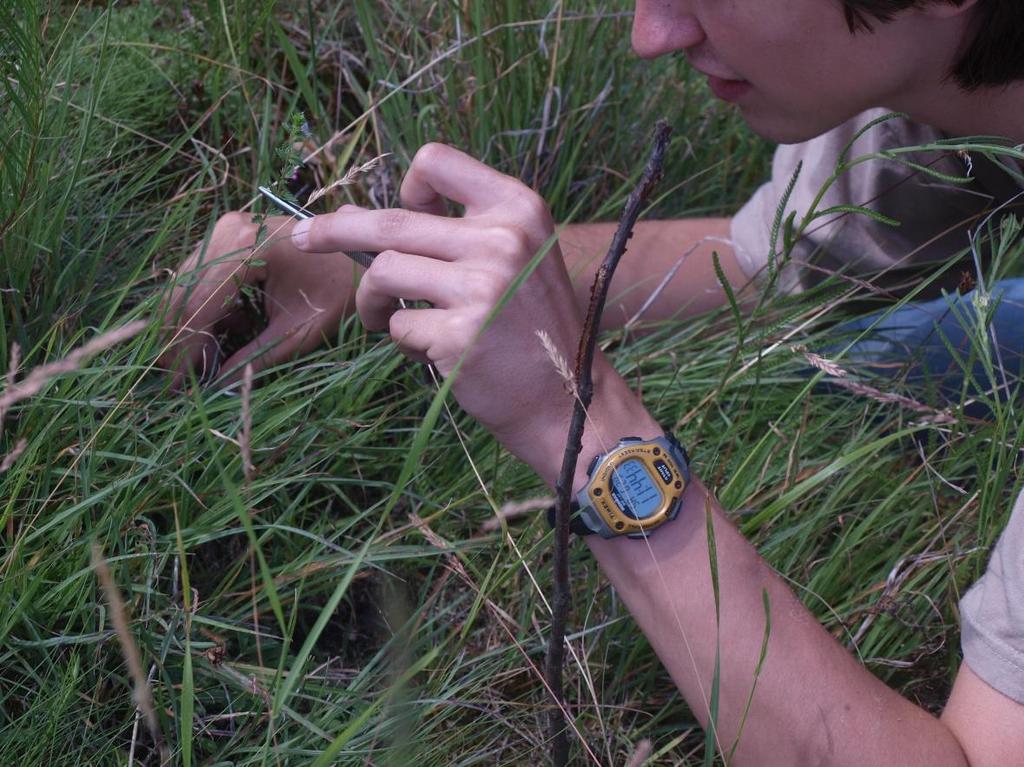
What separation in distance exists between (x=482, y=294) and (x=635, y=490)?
28 centimetres

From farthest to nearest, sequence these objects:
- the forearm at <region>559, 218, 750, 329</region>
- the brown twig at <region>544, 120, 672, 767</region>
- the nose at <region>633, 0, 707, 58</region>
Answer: the forearm at <region>559, 218, 750, 329</region> < the nose at <region>633, 0, 707, 58</region> < the brown twig at <region>544, 120, 672, 767</region>

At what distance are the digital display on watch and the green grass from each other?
0.13 meters

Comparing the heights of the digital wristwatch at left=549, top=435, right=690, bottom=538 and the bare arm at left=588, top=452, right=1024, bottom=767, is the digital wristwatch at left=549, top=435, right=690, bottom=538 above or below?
above

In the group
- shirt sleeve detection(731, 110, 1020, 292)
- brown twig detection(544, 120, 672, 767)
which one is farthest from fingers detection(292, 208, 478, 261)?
Result: shirt sleeve detection(731, 110, 1020, 292)

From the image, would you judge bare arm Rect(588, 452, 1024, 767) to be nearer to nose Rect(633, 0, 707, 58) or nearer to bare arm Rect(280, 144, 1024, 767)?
bare arm Rect(280, 144, 1024, 767)

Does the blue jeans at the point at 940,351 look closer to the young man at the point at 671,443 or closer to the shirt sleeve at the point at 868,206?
the shirt sleeve at the point at 868,206

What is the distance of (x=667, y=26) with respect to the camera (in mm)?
1371

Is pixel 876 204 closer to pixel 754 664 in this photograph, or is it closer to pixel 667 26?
pixel 667 26

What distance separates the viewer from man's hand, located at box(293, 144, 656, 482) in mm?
1120

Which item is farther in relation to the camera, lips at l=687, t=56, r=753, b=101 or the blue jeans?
the blue jeans

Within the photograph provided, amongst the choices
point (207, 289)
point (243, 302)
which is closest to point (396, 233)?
point (207, 289)

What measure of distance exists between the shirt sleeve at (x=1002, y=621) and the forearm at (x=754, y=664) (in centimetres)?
10

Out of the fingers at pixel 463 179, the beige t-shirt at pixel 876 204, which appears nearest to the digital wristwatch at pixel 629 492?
the fingers at pixel 463 179

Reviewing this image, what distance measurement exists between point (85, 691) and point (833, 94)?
1211 millimetres
